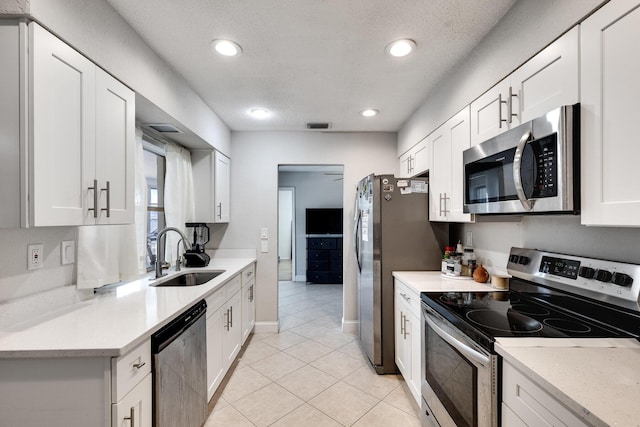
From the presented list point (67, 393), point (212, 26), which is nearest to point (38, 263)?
point (67, 393)

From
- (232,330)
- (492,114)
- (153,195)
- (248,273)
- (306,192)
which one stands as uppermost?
(492,114)

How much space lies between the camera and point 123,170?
61.5 inches

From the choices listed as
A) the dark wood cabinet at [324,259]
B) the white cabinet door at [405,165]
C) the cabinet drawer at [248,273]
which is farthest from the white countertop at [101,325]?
the dark wood cabinet at [324,259]

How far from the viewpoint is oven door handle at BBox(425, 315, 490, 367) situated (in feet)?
3.87

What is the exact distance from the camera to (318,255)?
6.18 m

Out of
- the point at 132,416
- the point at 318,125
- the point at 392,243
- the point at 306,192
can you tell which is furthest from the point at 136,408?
the point at 306,192

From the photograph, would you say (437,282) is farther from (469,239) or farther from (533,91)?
(533,91)

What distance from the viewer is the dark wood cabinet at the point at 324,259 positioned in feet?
20.1

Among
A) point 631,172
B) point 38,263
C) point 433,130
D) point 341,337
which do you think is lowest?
point 341,337

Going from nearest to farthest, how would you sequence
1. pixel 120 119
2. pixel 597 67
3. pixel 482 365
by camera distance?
pixel 597 67 → pixel 482 365 → pixel 120 119

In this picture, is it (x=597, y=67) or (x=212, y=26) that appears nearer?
(x=597, y=67)

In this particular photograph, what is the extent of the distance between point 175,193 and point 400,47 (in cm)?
226

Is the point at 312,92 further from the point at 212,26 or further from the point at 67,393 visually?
the point at 67,393

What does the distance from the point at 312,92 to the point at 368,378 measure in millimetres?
2476
